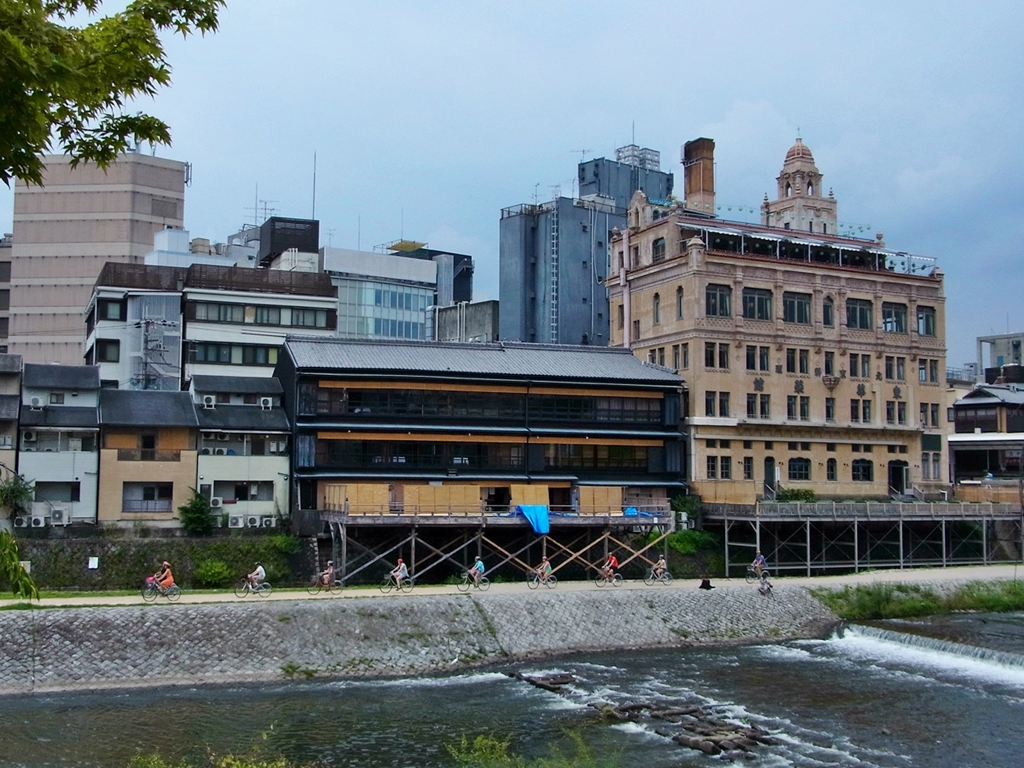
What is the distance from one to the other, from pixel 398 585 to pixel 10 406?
24692 mm

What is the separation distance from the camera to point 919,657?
167ft

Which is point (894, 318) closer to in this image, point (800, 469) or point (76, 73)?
A: point (800, 469)

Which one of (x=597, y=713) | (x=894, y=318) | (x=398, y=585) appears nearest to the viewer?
(x=597, y=713)

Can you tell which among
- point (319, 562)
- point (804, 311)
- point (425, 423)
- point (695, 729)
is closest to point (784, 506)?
point (804, 311)

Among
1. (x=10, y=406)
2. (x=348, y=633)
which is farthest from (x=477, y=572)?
(x=10, y=406)

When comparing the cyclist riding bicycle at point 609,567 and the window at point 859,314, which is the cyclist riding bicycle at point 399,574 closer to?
the cyclist riding bicycle at point 609,567

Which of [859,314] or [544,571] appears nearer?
[544,571]

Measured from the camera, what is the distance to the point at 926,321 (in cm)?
8881

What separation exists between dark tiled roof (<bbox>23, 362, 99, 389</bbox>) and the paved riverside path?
16.4 metres

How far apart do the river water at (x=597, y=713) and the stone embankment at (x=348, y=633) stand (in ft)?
5.05

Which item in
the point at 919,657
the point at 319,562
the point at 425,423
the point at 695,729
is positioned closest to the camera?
the point at 695,729

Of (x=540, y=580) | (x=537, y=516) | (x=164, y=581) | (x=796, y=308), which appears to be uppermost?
(x=796, y=308)

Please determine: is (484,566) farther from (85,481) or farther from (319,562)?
(85,481)

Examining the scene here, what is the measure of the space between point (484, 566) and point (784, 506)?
2086cm
